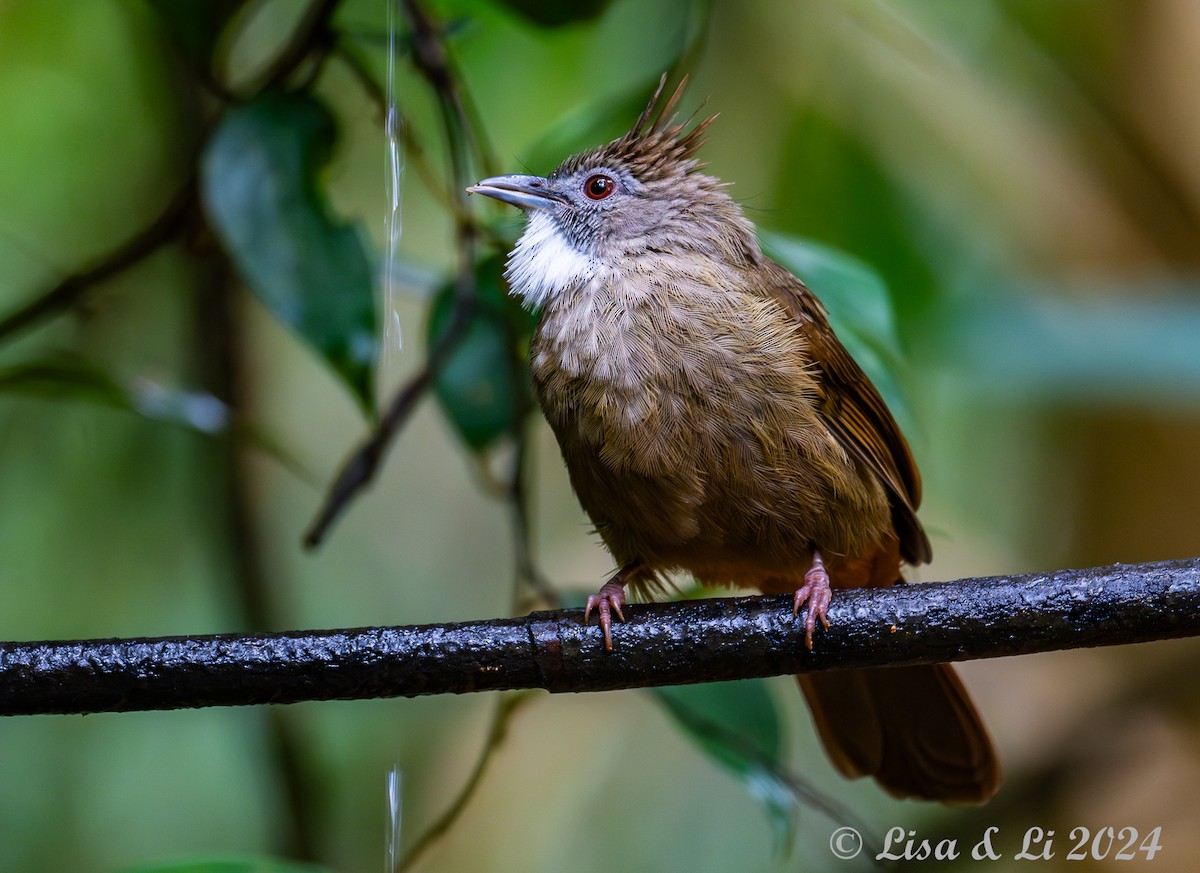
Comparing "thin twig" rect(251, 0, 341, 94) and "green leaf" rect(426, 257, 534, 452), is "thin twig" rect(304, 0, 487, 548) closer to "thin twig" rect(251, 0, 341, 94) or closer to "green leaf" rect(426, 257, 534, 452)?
"green leaf" rect(426, 257, 534, 452)


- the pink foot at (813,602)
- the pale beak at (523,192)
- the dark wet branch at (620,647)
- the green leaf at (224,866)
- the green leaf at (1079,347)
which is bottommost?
the green leaf at (224,866)

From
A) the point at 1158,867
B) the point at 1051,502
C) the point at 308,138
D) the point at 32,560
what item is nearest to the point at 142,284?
the point at 32,560

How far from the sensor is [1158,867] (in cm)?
436

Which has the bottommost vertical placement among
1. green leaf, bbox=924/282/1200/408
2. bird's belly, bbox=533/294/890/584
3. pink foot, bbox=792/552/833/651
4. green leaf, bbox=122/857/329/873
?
green leaf, bbox=122/857/329/873

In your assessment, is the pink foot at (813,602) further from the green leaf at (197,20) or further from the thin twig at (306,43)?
the green leaf at (197,20)

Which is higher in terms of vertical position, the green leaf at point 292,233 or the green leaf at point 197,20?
the green leaf at point 197,20

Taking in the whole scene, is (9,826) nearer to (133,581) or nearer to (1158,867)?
(133,581)

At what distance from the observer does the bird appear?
2418 mm

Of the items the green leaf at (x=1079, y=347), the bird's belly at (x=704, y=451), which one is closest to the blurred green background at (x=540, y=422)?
the green leaf at (x=1079, y=347)

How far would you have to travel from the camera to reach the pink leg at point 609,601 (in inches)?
80.9

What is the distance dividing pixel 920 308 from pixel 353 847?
2.67 metres

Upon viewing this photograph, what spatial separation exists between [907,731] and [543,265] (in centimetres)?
143

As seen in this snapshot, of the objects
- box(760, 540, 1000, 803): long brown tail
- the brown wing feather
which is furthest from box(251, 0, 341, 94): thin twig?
box(760, 540, 1000, 803): long brown tail

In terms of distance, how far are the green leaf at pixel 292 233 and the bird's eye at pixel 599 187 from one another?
1.99 feet
